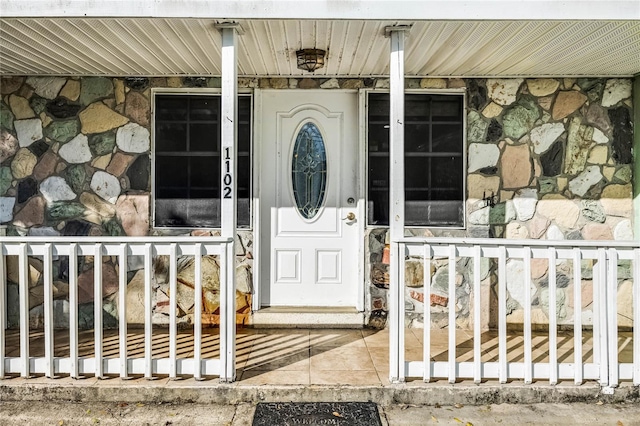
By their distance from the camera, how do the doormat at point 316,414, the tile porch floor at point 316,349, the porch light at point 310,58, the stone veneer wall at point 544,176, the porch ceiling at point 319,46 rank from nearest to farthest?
the doormat at point 316,414 < the porch ceiling at point 319,46 < the tile porch floor at point 316,349 < the porch light at point 310,58 < the stone veneer wall at point 544,176

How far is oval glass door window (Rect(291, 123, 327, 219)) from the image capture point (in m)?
4.28


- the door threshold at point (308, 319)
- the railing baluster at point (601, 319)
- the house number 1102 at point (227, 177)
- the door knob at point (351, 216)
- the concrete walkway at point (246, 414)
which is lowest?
the concrete walkway at point (246, 414)

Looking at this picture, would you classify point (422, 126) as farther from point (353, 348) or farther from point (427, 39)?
point (353, 348)

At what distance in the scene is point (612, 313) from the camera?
3012mm

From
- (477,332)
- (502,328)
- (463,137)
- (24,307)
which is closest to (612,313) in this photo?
(502,328)

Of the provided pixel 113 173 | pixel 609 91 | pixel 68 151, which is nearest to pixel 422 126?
pixel 609 91

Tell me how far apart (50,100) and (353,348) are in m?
3.22

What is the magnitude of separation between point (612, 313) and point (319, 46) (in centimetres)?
253

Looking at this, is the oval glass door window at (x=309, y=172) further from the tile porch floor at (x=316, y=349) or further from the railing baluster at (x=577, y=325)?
the railing baluster at (x=577, y=325)

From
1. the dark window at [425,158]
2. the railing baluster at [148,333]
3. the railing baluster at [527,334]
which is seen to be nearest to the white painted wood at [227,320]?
the railing baluster at [148,333]

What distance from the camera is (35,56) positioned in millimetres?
3494

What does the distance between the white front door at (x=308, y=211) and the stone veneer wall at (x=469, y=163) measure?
1.06ft

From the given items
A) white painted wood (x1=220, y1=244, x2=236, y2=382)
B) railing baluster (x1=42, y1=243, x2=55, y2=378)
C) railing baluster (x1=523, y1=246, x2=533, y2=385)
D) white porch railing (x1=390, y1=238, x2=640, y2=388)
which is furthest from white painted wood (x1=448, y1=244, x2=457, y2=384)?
railing baluster (x1=42, y1=243, x2=55, y2=378)

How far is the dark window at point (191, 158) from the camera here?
4.19m
